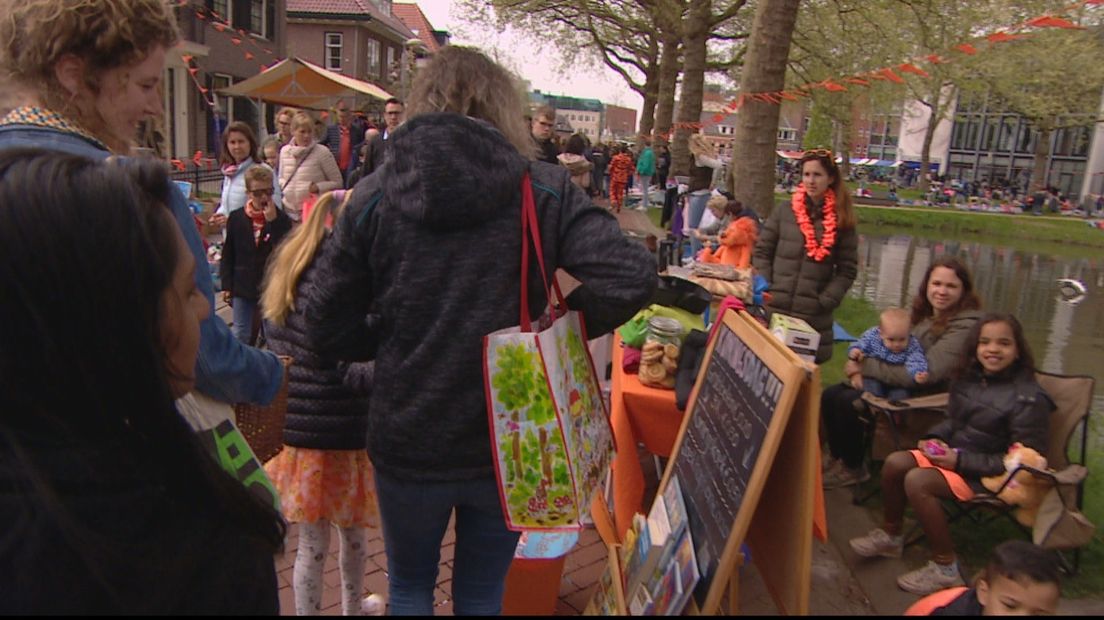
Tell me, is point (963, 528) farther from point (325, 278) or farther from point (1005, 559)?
point (325, 278)

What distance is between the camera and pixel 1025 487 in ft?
11.3

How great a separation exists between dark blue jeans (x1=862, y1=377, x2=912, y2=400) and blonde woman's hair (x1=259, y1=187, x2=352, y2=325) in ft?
10.6

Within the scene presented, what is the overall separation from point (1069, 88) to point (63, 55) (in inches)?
1680

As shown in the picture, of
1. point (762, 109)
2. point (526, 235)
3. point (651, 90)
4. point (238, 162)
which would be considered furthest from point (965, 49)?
point (651, 90)

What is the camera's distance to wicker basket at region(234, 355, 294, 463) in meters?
2.07

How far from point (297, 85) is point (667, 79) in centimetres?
1287

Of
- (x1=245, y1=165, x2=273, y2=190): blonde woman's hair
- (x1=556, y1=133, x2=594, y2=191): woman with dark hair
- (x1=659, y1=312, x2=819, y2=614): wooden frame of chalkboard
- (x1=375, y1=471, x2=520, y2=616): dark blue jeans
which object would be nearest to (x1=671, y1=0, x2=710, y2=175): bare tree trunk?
(x1=556, y1=133, x2=594, y2=191): woman with dark hair

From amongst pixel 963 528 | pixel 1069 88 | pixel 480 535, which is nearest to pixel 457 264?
pixel 480 535

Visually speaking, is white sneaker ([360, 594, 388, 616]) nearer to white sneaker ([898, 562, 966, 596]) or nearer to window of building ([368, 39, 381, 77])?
white sneaker ([898, 562, 966, 596])

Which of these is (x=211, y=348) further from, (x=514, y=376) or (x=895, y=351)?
(x=895, y=351)

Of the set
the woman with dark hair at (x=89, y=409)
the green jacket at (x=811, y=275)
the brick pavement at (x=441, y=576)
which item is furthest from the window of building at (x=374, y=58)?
the woman with dark hair at (x=89, y=409)

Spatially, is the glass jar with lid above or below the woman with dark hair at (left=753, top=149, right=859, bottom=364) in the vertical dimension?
below

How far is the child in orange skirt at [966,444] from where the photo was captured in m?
3.44

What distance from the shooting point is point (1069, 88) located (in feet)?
117
